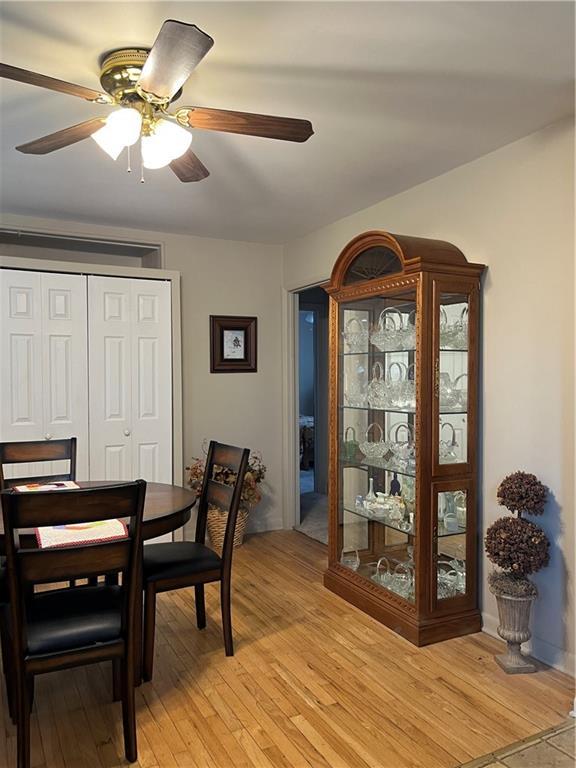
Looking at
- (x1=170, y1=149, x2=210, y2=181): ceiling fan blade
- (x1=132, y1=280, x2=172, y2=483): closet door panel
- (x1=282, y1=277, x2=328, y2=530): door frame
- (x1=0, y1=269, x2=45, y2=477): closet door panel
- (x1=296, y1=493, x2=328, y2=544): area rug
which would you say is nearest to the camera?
(x1=170, y1=149, x2=210, y2=181): ceiling fan blade

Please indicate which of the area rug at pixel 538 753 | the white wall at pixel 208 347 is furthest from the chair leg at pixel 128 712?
the white wall at pixel 208 347

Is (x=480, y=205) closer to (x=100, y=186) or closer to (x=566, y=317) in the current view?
(x=566, y=317)

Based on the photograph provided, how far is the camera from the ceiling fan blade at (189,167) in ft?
8.06

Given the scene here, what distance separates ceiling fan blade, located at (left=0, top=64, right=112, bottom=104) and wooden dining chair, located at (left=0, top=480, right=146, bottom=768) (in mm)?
1278

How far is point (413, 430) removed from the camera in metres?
3.13

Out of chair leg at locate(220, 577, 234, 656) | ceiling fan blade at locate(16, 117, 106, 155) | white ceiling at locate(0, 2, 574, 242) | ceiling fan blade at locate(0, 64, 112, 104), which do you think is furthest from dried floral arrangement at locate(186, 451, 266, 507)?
ceiling fan blade at locate(0, 64, 112, 104)

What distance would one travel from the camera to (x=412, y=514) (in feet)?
10.4

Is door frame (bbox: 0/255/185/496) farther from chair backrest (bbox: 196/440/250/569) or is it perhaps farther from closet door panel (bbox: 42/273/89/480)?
chair backrest (bbox: 196/440/250/569)

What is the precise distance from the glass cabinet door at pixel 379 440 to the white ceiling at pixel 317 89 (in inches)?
31.1

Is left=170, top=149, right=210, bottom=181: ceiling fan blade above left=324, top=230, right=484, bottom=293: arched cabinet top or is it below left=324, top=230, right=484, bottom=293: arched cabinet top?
above

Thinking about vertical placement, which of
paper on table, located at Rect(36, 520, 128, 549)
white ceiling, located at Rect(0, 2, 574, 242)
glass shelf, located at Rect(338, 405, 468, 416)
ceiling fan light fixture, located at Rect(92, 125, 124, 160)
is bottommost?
paper on table, located at Rect(36, 520, 128, 549)

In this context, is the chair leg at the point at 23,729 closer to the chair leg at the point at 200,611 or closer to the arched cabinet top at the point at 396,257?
the chair leg at the point at 200,611

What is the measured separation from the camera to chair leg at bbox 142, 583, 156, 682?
263 cm

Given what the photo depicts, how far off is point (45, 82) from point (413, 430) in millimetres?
2300
